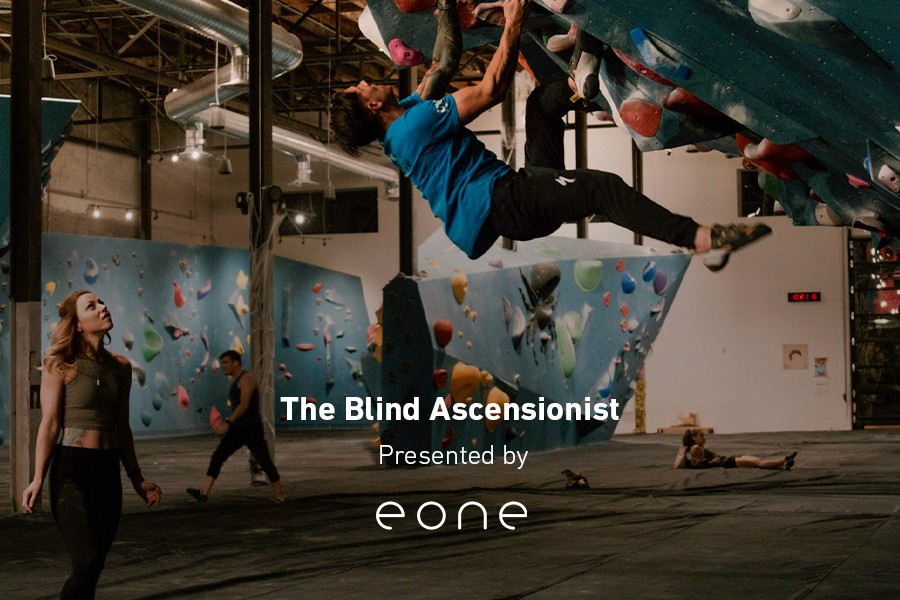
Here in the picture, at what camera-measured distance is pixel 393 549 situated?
9.59m

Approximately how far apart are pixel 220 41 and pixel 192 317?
975 cm

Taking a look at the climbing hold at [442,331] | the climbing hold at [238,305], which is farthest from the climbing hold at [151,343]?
the climbing hold at [442,331]

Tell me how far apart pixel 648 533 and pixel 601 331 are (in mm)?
10904

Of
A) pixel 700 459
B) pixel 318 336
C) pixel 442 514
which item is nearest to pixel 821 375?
pixel 700 459

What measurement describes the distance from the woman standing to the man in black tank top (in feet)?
23.9

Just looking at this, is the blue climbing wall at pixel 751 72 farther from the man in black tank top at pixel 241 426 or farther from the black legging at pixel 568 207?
the man in black tank top at pixel 241 426

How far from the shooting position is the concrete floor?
315 inches

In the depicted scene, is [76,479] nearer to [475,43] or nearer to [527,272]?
[475,43]

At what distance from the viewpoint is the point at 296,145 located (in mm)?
23531

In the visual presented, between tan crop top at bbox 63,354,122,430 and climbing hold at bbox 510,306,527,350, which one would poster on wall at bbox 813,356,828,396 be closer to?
climbing hold at bbox 510,306,527,350

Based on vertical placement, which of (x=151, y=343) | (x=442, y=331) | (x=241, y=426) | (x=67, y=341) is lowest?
(x=241, y=426)

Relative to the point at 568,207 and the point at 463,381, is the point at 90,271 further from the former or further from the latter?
the point at 568,207

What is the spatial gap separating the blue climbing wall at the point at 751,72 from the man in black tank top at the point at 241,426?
6549 mm

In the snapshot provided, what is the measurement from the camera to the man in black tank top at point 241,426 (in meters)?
12.7
